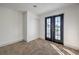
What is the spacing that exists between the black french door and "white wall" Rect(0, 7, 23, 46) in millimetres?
1969

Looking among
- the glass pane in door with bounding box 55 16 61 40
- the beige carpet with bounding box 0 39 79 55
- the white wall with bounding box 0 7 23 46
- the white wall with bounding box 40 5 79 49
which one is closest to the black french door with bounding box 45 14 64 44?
the glass pane in door with bounding box 55 16 61 40

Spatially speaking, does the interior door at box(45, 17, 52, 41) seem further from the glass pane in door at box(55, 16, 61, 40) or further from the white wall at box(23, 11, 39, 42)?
the white wall at box(23, 11, 39, 42)

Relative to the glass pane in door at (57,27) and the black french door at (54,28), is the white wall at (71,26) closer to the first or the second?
the black french door at (54,28)

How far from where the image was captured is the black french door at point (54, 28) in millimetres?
3966

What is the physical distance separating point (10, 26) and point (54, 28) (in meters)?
2.84

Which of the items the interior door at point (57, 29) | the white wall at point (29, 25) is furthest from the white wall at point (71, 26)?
the white wall at point (29, 25)

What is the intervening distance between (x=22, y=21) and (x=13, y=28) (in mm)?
919

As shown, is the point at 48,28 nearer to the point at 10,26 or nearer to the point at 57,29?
the point at 57,29

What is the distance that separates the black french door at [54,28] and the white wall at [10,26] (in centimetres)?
197

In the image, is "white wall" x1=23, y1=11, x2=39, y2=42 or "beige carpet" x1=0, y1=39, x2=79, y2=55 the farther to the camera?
"white wall" x1=23, y1=11, x2=39, y2=42

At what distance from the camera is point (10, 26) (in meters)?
3.96

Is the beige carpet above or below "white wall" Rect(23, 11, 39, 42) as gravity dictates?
below

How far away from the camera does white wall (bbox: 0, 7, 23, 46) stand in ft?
11.6
